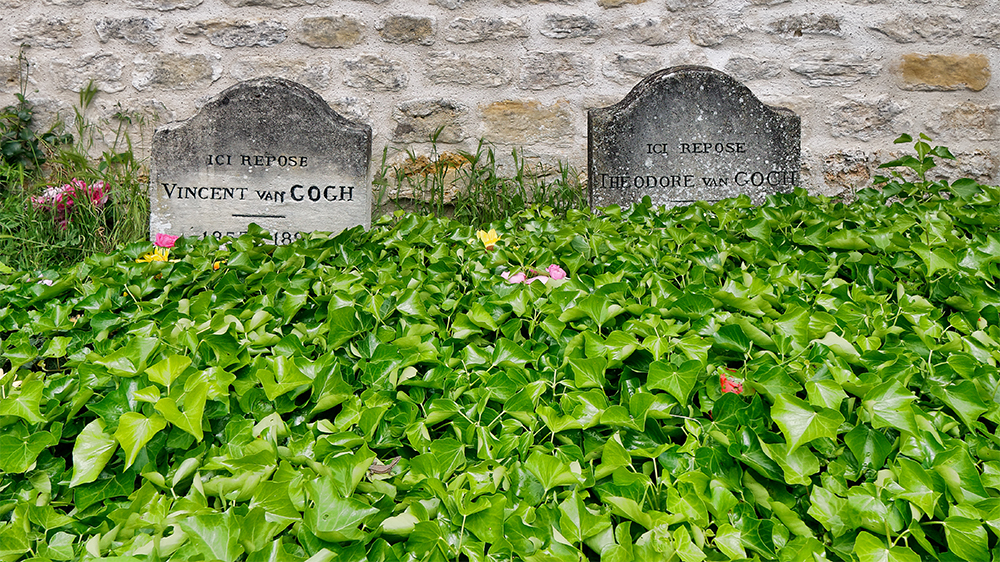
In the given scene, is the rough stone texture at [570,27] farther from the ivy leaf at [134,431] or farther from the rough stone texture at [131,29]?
the ivy leaf at [134,431]

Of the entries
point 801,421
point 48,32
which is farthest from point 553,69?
point 801,421

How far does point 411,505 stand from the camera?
2.70 feet

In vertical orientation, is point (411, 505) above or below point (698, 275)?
below

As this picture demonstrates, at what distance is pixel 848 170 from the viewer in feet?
12.9

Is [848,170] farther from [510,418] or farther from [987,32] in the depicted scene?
[510,418]

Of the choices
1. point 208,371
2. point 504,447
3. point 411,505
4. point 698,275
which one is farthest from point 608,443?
point 698,275

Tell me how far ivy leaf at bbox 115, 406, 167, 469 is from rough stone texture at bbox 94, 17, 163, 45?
11.6ft

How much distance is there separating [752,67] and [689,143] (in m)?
1.22

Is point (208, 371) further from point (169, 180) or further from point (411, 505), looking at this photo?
point (169, 180)

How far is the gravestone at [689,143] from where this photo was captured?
2.90 metres

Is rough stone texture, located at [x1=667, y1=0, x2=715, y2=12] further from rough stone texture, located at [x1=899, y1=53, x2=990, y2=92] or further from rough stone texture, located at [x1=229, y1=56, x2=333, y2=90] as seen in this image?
rough stone texture, located at [x1=229, y1=56, x2=333, y2=90]

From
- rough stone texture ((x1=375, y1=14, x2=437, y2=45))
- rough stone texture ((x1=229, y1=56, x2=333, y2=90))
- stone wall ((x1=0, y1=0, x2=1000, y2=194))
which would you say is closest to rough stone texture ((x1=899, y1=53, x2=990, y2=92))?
stone wall ((x1=0, y1=0, x2=1000, y2=194))

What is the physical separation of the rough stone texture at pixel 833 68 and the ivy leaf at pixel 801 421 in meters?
3.43

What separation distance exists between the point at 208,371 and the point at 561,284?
73 cm
